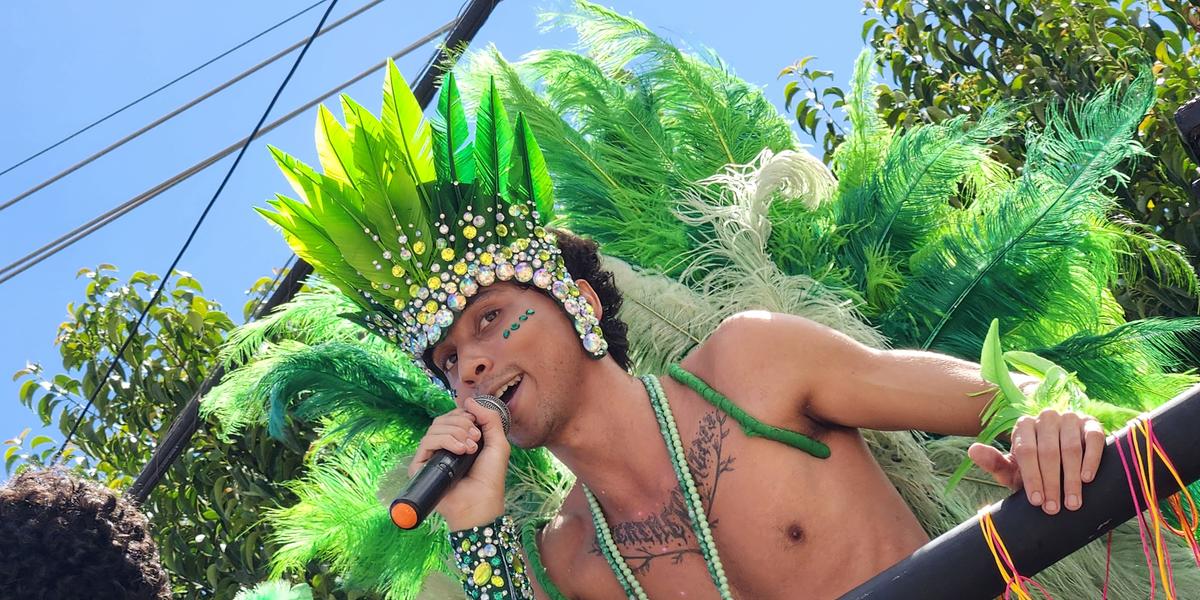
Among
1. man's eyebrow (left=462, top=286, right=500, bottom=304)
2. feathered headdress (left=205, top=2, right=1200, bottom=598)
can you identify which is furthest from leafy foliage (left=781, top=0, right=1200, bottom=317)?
man's eyebrow (left=462, top=286, right=500, bottom=304)

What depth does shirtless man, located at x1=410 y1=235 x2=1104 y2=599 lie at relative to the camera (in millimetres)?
2523

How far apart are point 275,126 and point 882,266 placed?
7.43 feet

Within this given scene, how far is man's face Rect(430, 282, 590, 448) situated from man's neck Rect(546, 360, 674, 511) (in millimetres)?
51

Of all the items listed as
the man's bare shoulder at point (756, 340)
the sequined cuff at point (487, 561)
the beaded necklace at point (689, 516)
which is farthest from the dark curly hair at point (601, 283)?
the sequined cuff at point (487, 561)

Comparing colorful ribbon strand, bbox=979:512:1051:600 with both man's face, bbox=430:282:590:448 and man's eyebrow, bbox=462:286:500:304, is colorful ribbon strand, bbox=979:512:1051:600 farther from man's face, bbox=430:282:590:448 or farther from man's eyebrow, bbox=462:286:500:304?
man's eyebrow, bbox=462:286:500:304

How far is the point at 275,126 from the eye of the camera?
4.58 m

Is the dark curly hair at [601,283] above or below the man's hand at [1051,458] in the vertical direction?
above

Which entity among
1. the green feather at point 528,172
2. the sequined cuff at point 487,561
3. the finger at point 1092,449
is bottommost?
the finger at point 1092,449

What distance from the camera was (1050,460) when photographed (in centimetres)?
164

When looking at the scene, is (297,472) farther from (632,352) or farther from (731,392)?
(731,392)

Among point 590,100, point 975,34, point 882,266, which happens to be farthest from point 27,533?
point 975,34

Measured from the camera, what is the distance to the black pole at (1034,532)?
4.94 ft

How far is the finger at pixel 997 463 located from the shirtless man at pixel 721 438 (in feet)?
1.82

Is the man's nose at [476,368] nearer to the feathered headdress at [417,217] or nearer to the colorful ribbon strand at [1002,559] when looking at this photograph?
the feathered headdress at [417,217]
